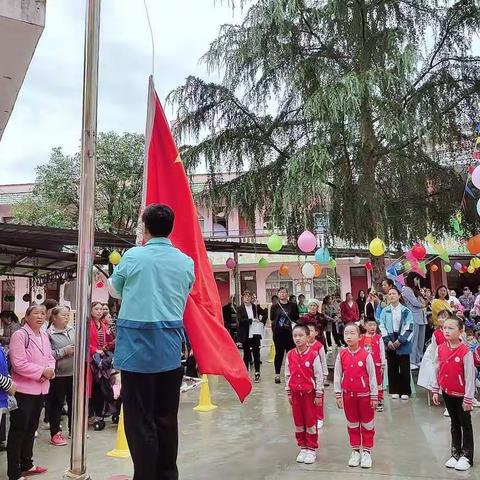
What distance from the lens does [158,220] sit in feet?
9.08

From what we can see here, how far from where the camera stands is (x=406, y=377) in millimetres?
7383

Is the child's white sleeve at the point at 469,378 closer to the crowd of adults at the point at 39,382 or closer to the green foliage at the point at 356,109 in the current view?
the crowd of adults at the point at 39,382

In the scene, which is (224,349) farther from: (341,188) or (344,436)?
(341,188)

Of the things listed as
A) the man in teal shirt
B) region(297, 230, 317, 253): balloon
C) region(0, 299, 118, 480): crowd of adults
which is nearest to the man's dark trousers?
the man in teal shirt

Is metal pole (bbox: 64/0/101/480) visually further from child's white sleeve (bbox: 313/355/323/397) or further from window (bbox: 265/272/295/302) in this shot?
window (bbox: 265/272/295/302)

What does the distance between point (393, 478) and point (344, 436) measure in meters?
1.35

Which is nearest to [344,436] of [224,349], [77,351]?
[224,349]

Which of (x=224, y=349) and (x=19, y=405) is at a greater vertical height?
(x=224, y=349)

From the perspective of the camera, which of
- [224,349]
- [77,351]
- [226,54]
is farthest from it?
[226,54]

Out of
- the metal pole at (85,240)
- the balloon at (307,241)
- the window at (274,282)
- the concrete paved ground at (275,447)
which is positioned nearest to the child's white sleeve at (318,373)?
the concrete paved ground at (275,447)

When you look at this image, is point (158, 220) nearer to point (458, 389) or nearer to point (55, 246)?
point (458, 389)

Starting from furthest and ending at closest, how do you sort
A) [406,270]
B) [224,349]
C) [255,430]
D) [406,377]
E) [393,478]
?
[406,270]
[406,377]
[255,430]
[393,478]
[224,349]

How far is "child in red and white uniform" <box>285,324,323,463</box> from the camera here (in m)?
4.67

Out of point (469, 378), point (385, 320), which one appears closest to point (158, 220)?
point (469, 378)
